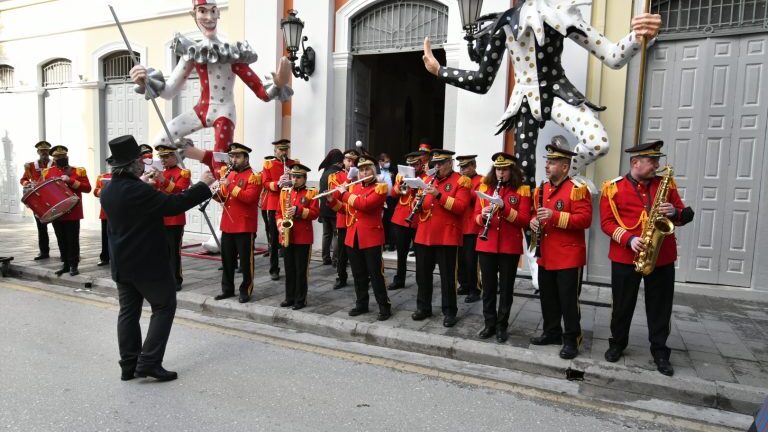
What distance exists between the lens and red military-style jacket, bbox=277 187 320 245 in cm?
605

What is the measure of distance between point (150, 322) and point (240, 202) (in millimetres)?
2347

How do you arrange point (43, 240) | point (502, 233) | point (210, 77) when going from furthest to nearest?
point (43, 240) < point (210, 77) < point (502, 233)

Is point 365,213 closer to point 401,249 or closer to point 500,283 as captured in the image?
point 500,283

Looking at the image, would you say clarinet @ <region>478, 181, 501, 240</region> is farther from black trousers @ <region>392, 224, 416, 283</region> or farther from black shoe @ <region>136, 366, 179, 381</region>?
black shoe @ <region>136, 366, 179, 381</region>

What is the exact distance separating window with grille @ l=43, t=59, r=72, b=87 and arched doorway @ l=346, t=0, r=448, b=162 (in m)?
7.84

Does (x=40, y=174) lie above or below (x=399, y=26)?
below

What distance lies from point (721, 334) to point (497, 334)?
8.16 ft

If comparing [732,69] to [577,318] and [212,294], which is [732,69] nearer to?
[577,318]

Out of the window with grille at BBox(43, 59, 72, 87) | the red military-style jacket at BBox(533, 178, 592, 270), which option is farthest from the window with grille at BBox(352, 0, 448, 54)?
the window with grille at BBox(43, 59, 72, 87)

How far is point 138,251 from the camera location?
4.16 meters

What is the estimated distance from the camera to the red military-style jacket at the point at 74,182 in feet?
26.5

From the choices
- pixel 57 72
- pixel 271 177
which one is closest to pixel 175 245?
pixel 271 177

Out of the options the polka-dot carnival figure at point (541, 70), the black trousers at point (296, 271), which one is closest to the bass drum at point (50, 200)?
the black trousers at point (296, 271)

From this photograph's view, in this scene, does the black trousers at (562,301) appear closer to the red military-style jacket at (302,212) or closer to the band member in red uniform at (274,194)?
the red military-style jacket at (302,212)
